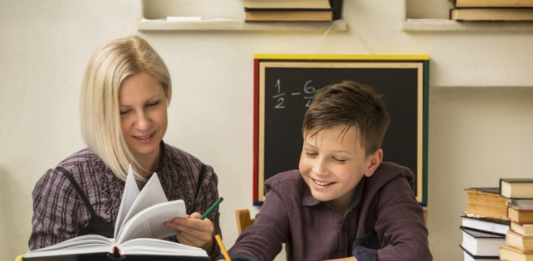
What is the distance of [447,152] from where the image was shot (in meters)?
2.48

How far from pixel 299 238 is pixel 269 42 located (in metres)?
1.26

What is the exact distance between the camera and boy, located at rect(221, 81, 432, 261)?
1.25 metres

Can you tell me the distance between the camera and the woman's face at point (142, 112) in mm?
1417

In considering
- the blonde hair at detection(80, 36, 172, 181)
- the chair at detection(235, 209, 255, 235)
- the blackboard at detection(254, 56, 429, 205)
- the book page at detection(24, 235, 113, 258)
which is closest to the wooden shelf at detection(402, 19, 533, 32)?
the blackboard at detection(254, 56, 429, 205)

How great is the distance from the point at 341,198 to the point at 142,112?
22.9 inches

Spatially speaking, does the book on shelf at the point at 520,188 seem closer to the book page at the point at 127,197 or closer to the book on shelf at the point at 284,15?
the book page at the point at 127,197

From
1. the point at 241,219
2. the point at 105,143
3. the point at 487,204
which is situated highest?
the point at 105,143

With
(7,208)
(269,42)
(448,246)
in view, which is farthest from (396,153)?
(7,208)

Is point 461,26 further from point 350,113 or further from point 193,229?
point 193,229

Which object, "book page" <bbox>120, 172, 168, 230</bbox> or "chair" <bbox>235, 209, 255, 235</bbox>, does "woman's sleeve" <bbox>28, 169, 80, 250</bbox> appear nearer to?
"book page" <bbox>120, 172, 168, 230</bbox>

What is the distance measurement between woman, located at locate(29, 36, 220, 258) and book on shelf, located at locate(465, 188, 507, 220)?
25.3 inches

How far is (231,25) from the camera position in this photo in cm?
236

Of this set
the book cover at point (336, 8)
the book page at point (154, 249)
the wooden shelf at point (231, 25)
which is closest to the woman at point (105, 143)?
the book page at point (154, 249)

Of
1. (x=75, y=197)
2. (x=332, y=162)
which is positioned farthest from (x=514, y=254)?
(x=75, y=197)
